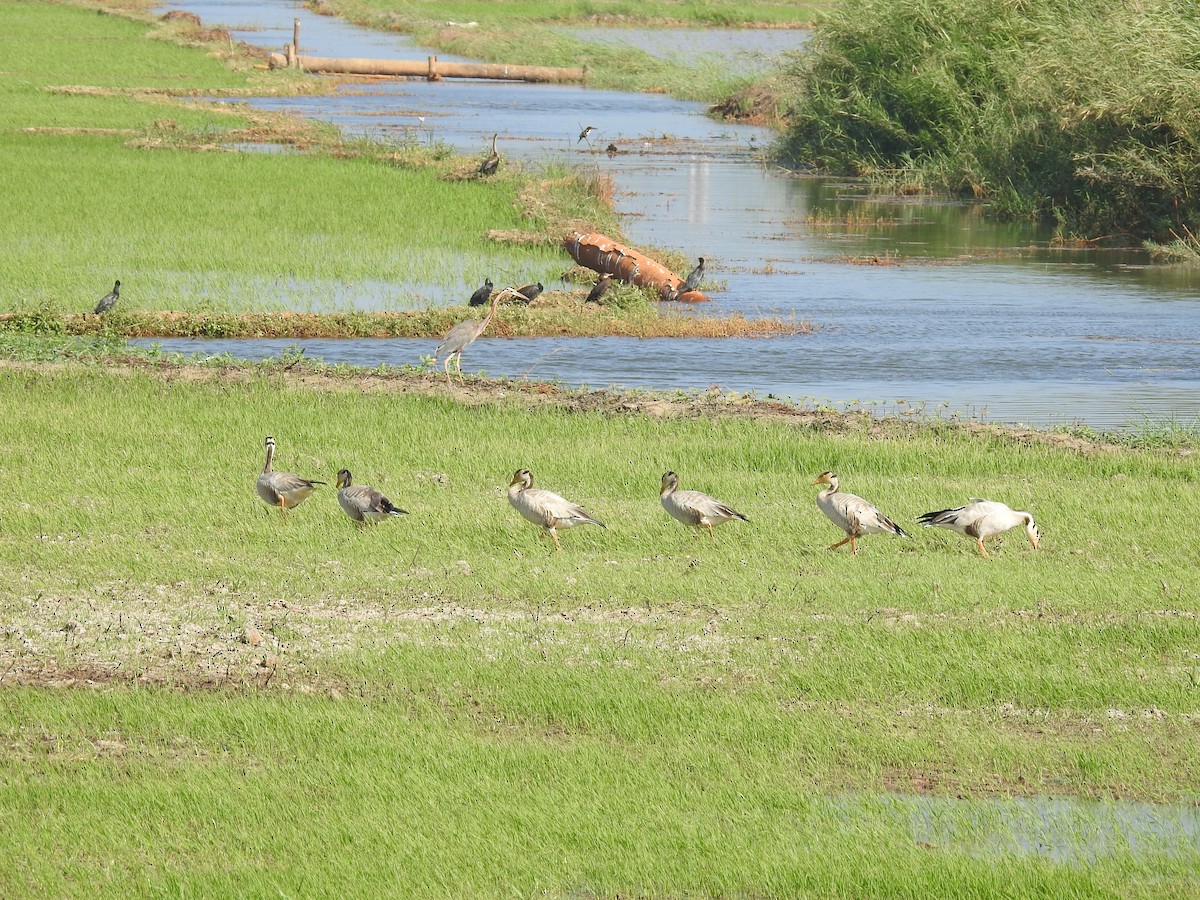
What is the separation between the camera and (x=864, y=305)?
2366 centimetres

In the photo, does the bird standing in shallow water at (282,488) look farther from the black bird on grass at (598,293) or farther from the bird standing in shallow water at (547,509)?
the black bird on grass at (598,293)

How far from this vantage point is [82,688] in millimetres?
8133

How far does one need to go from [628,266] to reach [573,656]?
49.0 ft

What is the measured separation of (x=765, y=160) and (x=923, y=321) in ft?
68.6

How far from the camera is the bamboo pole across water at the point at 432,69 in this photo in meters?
59.3

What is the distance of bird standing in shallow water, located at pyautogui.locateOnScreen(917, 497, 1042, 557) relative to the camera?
34.3 ft

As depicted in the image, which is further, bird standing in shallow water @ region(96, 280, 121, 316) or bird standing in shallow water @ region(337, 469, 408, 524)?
bird standing in shallow water @ region(96, 280, 121, 316)

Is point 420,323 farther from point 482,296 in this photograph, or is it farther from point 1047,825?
point 1047,825

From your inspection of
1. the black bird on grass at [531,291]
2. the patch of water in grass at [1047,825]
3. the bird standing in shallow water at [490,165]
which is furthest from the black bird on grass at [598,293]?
the patch of water in grass at [1047,825]

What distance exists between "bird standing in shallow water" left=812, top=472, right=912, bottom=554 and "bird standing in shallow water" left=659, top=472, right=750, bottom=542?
0.56m

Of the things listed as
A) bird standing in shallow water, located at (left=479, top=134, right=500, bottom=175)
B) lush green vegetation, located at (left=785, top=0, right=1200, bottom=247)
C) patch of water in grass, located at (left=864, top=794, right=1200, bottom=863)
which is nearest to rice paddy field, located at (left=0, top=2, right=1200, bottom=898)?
patch of water in grass, located at (left=864, top=794, right=1200, bottom=863)

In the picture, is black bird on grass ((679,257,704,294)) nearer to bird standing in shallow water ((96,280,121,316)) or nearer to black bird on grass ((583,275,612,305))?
black bird on grass ((583,275,612,305))


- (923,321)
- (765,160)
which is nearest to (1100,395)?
(923,321)

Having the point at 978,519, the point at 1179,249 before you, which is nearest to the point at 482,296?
the point at 978,519
